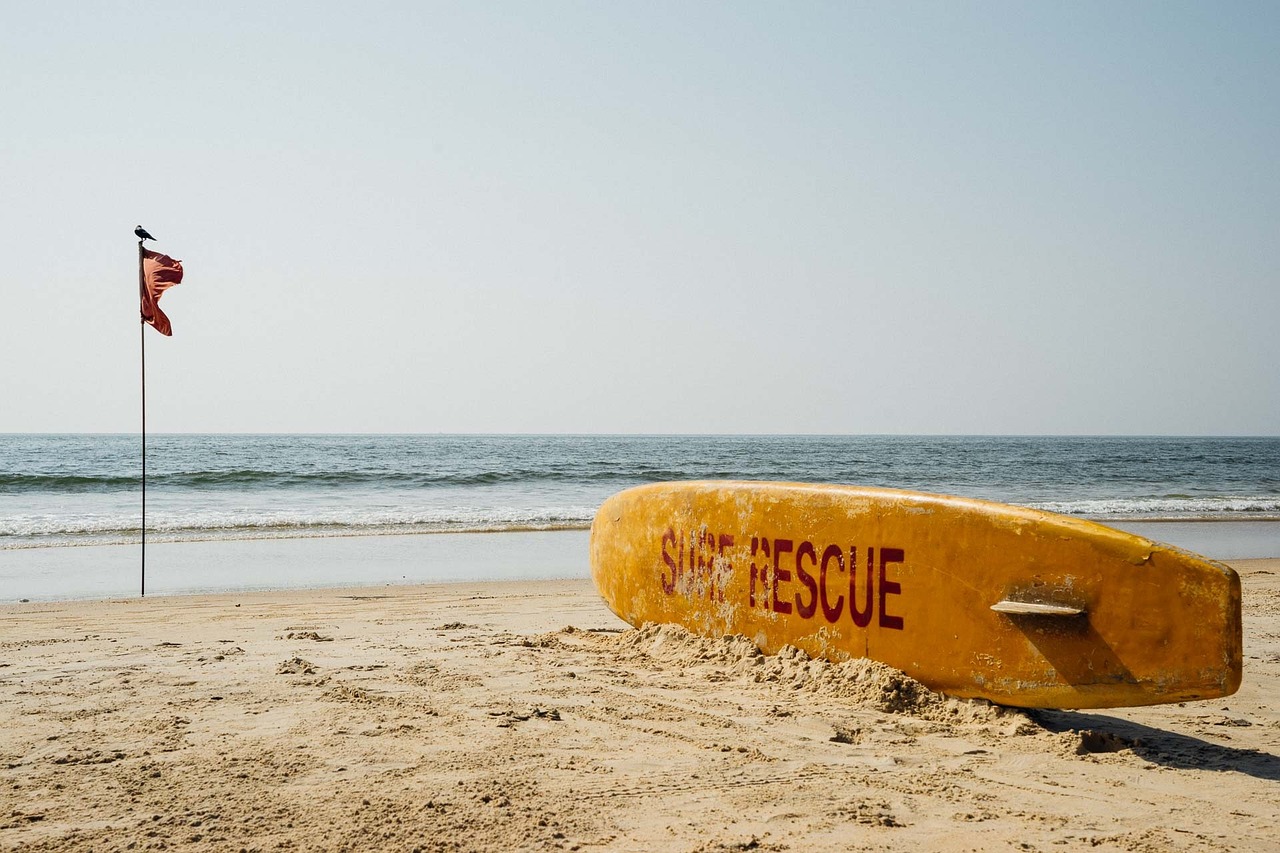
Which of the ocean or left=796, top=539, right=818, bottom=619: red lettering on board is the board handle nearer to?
left=796, top=539, right=818, bottom=619: red lettering on board

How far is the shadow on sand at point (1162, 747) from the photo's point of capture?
9.71 feet

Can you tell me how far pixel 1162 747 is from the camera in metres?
3.17

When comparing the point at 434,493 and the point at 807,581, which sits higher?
the point at 807,581

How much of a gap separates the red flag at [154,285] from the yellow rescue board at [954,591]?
5500 millimetres

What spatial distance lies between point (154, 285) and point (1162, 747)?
8091mm

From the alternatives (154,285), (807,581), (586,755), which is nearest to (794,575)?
(807,581)

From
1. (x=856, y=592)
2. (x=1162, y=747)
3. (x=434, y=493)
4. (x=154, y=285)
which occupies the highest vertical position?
(x=154, y=285)

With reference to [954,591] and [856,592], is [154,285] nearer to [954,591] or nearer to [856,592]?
[856,592]

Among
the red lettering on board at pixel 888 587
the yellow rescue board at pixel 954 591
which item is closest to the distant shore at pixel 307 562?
the yellow rescue board at pixel 954 591

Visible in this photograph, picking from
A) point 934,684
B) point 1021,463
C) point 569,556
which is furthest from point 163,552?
point 1021,463

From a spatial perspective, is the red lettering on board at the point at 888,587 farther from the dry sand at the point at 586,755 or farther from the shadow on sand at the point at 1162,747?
the shadow on sand at the point at 1162,747

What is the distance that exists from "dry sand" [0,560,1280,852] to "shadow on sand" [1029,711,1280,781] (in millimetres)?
13

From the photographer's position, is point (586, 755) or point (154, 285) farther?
point (154, 285)

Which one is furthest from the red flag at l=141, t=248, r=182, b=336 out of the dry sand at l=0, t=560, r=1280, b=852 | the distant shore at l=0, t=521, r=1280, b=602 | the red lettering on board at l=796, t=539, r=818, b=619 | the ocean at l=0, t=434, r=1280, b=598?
the red lettering on board at l=796, t=539, r=818, b=619
